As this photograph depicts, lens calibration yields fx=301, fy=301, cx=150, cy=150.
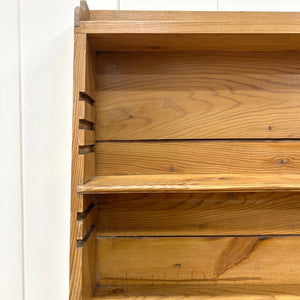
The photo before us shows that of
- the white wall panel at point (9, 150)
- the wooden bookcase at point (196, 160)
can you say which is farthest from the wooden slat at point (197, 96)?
the white wall panel at point (9, 150)

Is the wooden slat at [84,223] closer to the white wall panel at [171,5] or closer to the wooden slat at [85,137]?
the wooden slat at [85,137]

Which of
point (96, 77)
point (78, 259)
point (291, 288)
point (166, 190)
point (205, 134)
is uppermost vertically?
point (96, 77)

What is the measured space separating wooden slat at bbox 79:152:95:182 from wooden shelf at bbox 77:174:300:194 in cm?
1

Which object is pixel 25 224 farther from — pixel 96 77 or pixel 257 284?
pixel 257 284

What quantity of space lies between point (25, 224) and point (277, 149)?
0.64m

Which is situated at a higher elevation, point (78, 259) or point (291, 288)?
point (78, 259)

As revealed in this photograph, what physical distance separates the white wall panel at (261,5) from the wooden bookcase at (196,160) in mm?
113

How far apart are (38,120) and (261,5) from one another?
2.01 ft

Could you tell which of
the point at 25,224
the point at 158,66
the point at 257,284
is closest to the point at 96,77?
the point at 158,66

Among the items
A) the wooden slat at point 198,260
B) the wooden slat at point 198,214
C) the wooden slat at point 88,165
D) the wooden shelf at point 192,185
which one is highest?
the wooden slat at point 88,165

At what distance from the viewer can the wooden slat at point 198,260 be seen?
721 mm

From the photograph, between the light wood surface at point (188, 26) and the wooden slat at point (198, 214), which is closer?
the light wood surface at point (188, 26)

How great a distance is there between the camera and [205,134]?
716 millimetres

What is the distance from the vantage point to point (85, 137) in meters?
0.58
